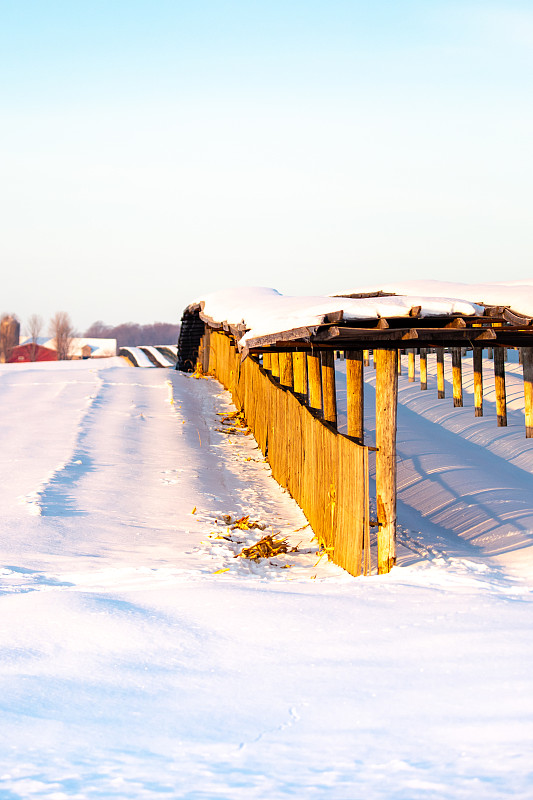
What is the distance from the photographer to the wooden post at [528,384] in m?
13.6

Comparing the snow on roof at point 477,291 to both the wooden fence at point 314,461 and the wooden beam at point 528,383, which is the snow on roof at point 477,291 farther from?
the wooden beam at point 528,383

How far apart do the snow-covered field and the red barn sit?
3163 inches

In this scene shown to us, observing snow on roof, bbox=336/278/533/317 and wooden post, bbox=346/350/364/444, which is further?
wooden post, bbox=346/350/364/444

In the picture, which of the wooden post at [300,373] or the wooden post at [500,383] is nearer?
the wooden post at [300,373]

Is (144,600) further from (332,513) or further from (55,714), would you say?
(332,513)

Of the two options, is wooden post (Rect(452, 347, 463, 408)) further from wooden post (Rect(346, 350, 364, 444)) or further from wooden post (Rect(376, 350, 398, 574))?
wooden post (Rect(376, 350, 398, 574))

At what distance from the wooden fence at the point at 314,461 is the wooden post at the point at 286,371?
17 millimetres

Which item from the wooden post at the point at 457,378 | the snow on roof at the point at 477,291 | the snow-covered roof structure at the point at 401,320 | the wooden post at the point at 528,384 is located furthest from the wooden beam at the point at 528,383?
the snow-covered roof structure at the point at 401,320

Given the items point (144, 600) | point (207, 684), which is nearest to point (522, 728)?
point (207, 684)

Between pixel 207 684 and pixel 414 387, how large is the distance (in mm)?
21482

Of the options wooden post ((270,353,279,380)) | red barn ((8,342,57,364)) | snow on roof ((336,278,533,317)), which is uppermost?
red barn ((8,342,57,364))

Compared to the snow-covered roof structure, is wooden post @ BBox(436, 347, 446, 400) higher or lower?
lower

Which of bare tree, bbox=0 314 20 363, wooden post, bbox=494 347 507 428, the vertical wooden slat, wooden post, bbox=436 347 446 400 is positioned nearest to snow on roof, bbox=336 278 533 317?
the vertical wooden slat

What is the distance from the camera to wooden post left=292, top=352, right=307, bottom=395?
11.4 m
